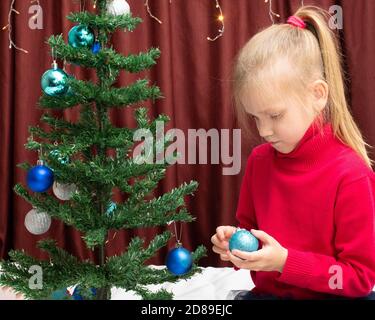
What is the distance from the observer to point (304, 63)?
1.07 metres

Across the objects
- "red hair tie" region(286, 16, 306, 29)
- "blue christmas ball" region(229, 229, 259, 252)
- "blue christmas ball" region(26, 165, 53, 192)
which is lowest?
"blue christmas ball" region(229, 229, 259, 252)

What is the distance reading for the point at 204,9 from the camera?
1.95 metres

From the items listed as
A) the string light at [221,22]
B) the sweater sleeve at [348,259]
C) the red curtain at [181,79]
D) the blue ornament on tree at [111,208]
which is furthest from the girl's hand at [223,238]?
the string light at [221,22]

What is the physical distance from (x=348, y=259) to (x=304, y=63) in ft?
1.38

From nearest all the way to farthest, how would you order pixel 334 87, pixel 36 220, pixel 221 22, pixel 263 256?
pixel 263 256, pixel 334 87, pixel 36 220, pixel 221 22

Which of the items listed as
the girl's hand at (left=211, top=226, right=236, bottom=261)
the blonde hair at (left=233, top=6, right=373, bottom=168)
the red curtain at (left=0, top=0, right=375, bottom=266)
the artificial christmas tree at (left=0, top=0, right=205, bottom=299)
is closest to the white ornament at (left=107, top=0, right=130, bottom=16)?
the artificial christmas tree at (left=0, top=0, right=205, bottom=299)

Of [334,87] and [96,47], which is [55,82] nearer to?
[96,47]

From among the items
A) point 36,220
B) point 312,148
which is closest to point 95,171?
point 36,220

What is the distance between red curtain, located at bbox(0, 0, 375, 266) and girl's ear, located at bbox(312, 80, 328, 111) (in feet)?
2.88

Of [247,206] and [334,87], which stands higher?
[334,87]

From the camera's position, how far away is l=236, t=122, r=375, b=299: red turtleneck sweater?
105 centimetres

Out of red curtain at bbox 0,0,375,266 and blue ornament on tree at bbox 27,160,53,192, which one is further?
red curtain at bbox 0,0,375,266

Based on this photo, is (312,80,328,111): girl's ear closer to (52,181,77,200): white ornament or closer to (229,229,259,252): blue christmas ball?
(229,229,259,252): blue christmas ball
